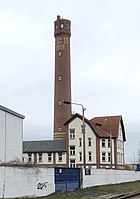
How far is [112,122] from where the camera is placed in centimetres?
9125

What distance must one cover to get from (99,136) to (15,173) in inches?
2395

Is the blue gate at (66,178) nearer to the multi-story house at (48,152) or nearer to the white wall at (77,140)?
the white wall at (77,140)

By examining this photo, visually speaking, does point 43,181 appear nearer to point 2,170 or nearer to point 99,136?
point 2,170

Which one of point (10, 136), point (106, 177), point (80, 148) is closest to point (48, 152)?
point (80, 148)

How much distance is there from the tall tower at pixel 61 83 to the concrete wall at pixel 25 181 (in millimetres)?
61432

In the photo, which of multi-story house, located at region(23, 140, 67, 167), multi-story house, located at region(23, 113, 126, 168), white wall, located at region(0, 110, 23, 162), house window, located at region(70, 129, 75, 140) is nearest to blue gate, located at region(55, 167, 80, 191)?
white wall, located at region(0, 110, 23, 162)

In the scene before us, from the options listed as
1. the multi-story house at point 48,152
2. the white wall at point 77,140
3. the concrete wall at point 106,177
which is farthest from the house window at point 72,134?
the concrete wall at point 106,177

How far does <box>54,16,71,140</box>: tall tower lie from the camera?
9088 cm

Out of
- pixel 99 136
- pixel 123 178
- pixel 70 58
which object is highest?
pixel 70 58

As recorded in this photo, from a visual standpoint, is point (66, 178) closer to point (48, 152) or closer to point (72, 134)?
point (72, 134)

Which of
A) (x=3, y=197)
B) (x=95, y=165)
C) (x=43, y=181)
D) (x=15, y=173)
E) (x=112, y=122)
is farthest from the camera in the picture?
(x=112, y=122)

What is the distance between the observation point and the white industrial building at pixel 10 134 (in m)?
41.7

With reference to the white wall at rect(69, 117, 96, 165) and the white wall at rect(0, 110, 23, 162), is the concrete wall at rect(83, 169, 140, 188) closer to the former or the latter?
the white wall at rect(0, 110, 23, 162)

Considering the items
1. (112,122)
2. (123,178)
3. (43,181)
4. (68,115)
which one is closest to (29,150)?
(68,115)
